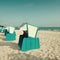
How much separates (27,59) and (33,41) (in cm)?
271

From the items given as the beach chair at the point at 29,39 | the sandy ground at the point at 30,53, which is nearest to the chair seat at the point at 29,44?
the beach chair at the point at 29,39

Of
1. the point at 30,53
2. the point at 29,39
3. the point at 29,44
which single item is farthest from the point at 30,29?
the point at 30,53

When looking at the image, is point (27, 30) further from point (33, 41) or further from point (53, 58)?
point (53, 58)

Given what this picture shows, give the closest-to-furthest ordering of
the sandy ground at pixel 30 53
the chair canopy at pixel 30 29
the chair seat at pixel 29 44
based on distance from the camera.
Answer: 1. the sandy ground at pixel 30 53
2. the chair seat at pixel 29 44
3. the chair canopy at pixel 30 29

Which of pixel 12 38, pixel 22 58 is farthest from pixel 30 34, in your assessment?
pixel 12 38

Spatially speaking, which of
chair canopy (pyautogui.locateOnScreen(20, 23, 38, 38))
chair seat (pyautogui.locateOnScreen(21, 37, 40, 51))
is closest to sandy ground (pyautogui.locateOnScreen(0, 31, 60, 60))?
chair seat (pyautogui.locateOnScreen(21, 37, 40, 51))

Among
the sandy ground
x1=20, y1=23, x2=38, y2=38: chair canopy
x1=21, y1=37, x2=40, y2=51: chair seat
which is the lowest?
the sandy ground

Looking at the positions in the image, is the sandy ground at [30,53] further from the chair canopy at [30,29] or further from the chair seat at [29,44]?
the chair canopy at [30,29]

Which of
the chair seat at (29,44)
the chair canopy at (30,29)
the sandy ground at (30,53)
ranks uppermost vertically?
the chair canopy at (30,29)

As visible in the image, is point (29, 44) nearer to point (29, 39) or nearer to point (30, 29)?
point (29, 39)

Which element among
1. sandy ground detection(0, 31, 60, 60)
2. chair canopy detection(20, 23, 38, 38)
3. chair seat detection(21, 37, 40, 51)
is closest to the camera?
sandy ground detection(0, 31, 60, 60)

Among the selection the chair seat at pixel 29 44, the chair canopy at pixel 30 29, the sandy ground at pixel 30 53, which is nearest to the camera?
the sandy ground at pixel 30 53

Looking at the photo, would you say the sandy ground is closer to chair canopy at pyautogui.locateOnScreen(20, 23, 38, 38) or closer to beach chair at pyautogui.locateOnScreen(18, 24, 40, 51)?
beach chair at pyautogui.locateOnScreen(18, 24, 40, 51)

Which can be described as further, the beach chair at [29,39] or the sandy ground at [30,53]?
the beach chair at [29,39]
